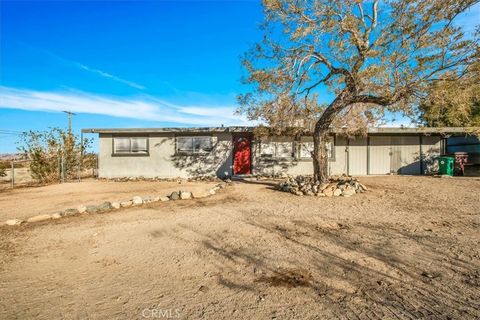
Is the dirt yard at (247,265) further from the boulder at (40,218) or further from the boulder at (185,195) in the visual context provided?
the boulder at (185,195)

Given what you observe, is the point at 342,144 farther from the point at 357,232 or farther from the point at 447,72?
the point at 357,232

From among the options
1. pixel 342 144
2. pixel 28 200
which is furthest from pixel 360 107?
pixel 28 200

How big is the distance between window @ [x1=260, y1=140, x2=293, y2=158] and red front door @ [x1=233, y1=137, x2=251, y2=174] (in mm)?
793

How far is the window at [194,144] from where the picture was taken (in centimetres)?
1425

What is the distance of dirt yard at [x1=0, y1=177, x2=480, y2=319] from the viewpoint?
2.62m

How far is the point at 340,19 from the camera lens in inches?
309

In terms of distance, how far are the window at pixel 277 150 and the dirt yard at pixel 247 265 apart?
7.84 m

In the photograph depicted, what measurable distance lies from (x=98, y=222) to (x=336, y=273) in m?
4.94

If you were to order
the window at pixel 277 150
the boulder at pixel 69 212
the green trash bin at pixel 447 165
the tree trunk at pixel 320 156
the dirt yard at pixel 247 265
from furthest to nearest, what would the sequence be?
the window at pixel 277 150 < the green trash bin at pixel 447 165 < the tree trunk at pixel 320 156 < the boulder at pixel 69 212 < the dirt yard at pixel 247 265

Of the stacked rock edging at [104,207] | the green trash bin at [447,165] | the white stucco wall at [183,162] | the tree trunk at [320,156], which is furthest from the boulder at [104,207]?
the green trash bin at [447,165]

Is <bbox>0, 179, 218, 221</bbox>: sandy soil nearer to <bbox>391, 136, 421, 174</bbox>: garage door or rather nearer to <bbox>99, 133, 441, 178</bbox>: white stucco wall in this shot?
<bbox>99, 133, 441, 178</bbox>: white stucco wall

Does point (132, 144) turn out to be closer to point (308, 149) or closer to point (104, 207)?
point (104, 207)

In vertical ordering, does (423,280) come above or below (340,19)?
below

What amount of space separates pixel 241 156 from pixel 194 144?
2.57 meters
